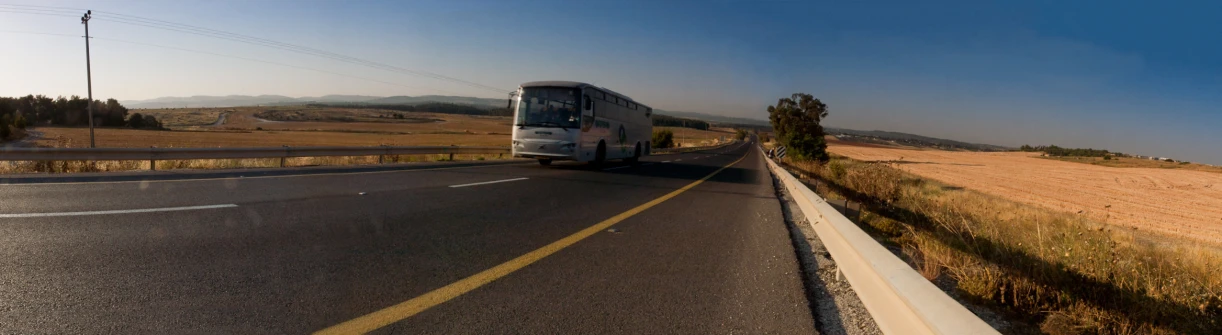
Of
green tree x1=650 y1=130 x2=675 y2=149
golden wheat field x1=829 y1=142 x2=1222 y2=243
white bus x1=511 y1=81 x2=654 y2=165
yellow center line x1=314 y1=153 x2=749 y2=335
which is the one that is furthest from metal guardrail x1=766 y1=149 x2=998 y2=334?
green tree x1=650 y1=130 x2=675 y2=149

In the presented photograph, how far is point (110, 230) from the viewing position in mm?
5441

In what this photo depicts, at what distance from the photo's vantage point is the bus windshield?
720 inches

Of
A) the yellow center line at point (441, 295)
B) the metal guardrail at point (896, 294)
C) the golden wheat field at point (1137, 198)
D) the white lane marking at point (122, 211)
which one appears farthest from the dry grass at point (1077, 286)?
the white lane marking at point (122, 211)

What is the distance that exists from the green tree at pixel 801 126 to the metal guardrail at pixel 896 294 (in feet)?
153

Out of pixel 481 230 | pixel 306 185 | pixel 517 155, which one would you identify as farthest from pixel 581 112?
pixel 481 230

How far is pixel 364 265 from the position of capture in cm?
461

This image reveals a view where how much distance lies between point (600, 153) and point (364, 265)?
16177 mm

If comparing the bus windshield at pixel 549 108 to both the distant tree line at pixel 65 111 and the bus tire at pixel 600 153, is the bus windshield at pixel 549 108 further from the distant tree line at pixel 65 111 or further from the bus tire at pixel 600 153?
the distant tree line at pixel 65 111

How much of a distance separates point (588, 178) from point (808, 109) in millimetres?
50273

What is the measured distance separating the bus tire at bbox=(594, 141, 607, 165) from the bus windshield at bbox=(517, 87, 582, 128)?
7.30 feet

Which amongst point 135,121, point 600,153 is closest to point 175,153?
point 600,153

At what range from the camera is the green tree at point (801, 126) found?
51.1 meters

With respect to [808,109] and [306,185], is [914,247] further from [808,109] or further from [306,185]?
[808,109]

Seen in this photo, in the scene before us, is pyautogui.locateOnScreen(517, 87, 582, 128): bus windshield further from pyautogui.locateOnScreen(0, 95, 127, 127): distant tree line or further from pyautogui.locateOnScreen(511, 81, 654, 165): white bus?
pyautogui.locateOnScreen(0, 95, 127, 127): distant tree line
